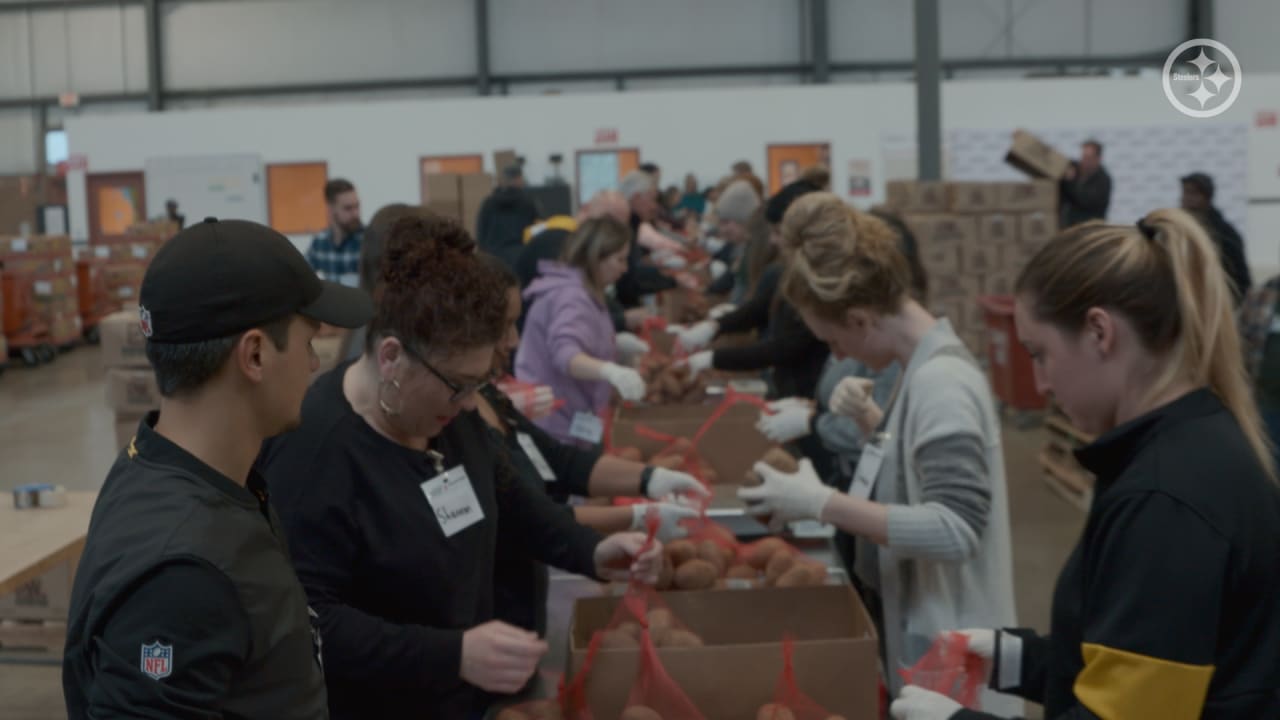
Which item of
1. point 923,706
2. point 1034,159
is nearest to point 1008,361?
point 1034,159

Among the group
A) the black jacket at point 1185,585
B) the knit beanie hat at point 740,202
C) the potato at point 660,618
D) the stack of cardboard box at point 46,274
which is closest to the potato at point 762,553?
the potato at point 660,618

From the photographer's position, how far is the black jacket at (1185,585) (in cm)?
118

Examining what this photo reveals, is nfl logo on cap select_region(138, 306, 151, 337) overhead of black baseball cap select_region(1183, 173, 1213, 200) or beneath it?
beneath

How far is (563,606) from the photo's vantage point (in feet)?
8.66

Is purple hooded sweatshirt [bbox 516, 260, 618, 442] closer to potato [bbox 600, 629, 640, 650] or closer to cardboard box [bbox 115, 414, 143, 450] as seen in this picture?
potato [bbox 600, 629, 640, 650]

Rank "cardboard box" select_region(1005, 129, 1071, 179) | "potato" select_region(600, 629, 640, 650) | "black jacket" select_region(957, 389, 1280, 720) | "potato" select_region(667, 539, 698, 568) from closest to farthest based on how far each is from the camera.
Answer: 1. "black jacket" select_region(957, 389, 1280, 720)
2. "potato" select_region(600, 629, 640, 650)
3. "potato" select_region(667, 539, 698, 568)
4. "cardboard box" select_region(1005, 129, 1071, 179)

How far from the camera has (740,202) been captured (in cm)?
586

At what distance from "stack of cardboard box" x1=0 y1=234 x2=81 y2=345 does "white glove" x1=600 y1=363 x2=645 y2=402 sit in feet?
32.9

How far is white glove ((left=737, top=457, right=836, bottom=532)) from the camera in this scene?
230 centimetres

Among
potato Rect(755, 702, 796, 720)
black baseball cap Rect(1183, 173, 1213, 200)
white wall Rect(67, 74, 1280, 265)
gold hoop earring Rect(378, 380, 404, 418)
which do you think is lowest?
potato Rect(755, 702, 796, 720)

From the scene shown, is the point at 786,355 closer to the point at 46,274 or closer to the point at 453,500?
the point at 453,500

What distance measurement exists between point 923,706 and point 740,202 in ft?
14.6

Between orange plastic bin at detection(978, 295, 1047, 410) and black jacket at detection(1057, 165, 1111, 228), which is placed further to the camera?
black jacket at detection(1057, 165, 1111, 228)

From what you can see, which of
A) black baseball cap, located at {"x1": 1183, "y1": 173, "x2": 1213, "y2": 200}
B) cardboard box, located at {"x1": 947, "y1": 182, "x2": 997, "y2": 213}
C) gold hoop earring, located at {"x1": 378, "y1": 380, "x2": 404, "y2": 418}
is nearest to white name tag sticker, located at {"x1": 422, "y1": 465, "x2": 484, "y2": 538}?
gold hoop earring, located at {"x1": 378, "y1": 380, "x2": 404, "y2": 418}
